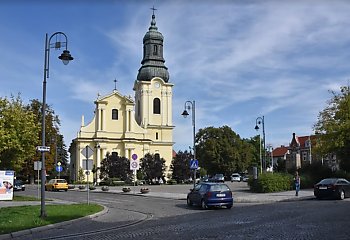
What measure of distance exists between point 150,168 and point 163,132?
53.0 feet

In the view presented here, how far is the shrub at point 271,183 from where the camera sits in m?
34.7

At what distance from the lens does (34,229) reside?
13664mm

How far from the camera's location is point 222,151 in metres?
86.7

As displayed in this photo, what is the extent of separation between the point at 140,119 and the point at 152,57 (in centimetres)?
1292

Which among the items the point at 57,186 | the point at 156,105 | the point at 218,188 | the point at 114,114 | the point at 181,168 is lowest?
the point at 57,186

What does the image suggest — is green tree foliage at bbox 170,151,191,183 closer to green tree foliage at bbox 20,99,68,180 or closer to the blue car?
green tree foliage at bbox 20,99,68,180

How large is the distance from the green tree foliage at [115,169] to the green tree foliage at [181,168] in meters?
8.48

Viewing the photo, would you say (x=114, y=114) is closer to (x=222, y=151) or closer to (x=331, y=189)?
(x=222, y=151)

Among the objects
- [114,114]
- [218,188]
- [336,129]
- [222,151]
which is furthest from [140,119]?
[218,188]

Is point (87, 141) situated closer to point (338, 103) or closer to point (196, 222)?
point (338, 103)

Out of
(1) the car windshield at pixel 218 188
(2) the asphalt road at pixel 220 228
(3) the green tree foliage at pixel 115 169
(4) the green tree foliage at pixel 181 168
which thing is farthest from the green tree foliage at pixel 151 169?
(2) the asphalt road at pixel 220 228

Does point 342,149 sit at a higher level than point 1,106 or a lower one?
lower

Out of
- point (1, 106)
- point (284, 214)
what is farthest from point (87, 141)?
point (284, 214)

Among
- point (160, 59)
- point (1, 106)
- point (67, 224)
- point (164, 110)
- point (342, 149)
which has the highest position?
point (160, 59)
